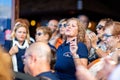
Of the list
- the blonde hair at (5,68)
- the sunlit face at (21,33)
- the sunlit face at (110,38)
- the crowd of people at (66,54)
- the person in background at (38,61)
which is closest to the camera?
the blonde hair at (5,68)

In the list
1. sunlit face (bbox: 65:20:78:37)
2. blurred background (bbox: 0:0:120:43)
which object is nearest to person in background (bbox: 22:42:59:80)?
sunlit face (bbox: 65:20:78:37)

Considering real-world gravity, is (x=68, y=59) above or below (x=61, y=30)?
below

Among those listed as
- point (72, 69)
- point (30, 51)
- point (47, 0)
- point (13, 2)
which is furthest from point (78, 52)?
point (47, 0)

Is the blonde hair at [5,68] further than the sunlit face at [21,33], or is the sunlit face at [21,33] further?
the sunlit face at [21,33]

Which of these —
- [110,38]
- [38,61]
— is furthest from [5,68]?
[110,38]

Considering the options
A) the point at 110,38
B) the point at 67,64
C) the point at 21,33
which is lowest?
the point at 67,64

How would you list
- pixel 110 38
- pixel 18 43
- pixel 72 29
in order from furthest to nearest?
pixel 18 43, pixel 72 29, pixel 110 38

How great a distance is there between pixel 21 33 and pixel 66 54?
50.5 inches

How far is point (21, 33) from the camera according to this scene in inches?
201

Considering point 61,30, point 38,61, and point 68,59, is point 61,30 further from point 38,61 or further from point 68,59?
point 38,61

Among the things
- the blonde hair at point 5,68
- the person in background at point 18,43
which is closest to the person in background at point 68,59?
the person in background at point 18,43

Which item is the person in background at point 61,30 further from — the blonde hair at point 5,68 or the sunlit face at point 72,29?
the blonde hair at point 5,68

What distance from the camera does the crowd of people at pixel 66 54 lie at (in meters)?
2.22

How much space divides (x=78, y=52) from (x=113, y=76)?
1.89m
